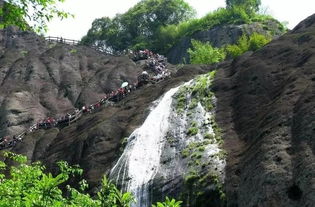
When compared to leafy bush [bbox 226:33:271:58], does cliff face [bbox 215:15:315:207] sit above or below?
below

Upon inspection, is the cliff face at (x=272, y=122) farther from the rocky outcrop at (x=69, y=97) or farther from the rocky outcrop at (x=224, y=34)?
the rocky outcrop at (x=224, y=34)

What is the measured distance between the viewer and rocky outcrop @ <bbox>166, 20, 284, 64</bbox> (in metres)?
75.8

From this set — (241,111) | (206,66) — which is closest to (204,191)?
(241,111)

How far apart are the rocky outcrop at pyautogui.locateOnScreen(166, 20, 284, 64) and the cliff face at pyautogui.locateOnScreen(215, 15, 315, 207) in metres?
40.8

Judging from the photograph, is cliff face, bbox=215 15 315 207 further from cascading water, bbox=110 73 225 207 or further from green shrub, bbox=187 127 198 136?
green shrub, bbox=187 127 198 136

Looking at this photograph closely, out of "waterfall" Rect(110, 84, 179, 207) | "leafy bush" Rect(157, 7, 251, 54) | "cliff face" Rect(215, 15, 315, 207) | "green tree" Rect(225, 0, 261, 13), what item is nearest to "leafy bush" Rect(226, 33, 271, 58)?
"cliff face" Rect(215, 15, 315, 207)

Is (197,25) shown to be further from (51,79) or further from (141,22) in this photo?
(51,79)

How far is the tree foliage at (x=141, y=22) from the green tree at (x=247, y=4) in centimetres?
1137

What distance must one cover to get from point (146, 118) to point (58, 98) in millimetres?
28838

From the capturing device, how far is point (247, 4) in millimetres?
88250

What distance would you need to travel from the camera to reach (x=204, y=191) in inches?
858

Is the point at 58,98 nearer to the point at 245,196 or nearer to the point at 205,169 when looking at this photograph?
the point at 205,169

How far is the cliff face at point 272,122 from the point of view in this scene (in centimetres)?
1861

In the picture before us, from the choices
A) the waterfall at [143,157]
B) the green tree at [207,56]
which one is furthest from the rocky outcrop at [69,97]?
the green tree at [207,56]
